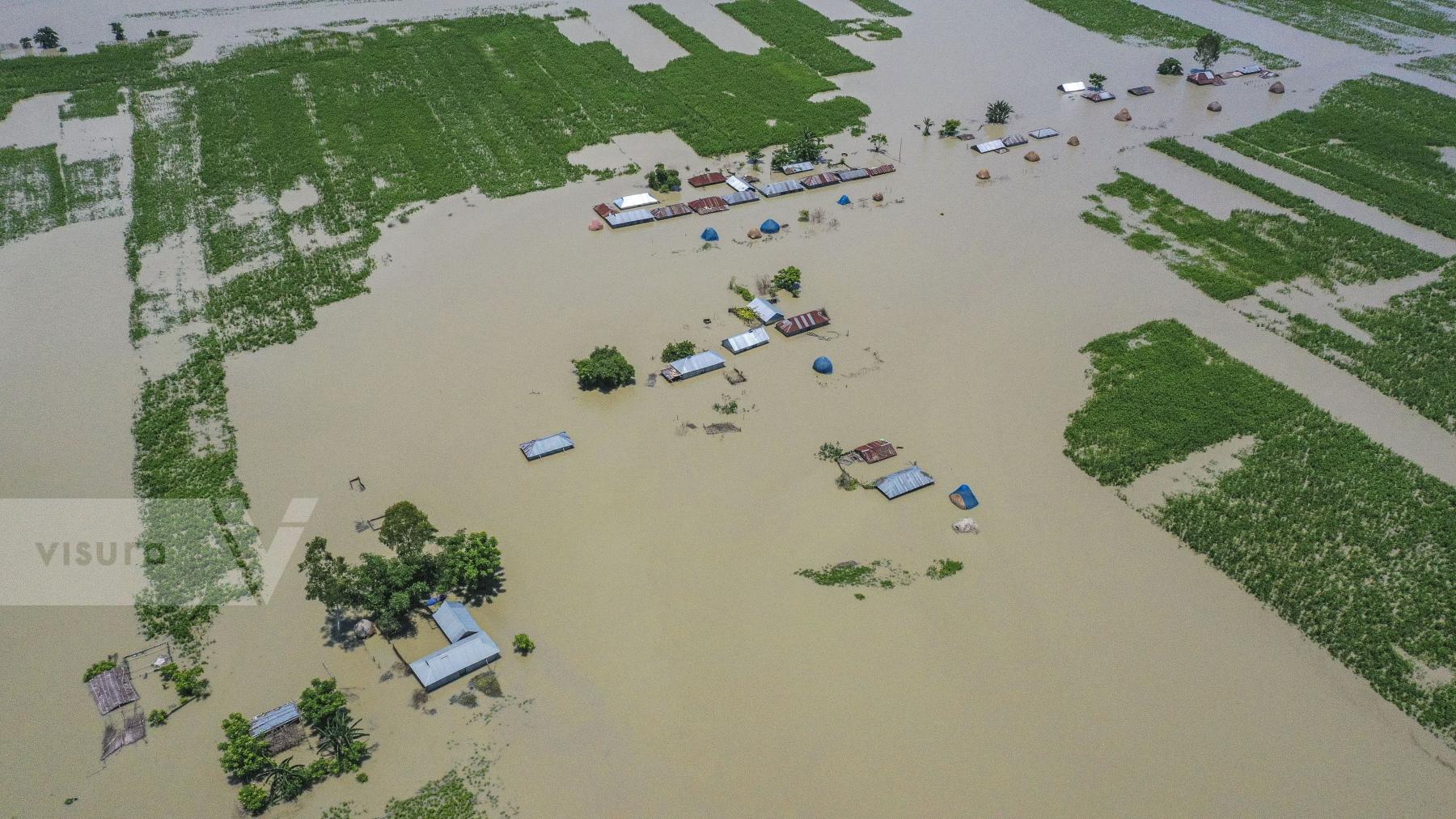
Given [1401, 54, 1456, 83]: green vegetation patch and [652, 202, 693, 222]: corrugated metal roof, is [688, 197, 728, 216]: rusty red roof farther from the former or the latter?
[1401, 54, 1456, 83]: green vegetation patch

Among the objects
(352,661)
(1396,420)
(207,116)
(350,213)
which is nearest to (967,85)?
(1396,420)

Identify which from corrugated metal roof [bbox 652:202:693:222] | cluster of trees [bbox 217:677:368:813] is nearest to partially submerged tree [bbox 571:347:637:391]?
corrugated metal roof [bbox 652:202:693:222]

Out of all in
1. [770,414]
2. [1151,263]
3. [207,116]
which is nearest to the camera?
[770,414]

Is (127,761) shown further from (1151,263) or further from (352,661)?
(1151,263)

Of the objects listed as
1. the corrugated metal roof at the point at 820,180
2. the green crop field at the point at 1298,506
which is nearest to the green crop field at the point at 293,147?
the corrugated metal roof at the point at 820,180

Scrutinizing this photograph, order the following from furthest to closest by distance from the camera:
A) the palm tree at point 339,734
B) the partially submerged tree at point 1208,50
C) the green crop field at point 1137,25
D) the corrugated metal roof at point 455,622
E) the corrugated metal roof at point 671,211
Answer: the green crop field at point 1137,25
the partially submerged tree at point 1208,50
the corrugated metal roof at point 671,211
the corrugated metal roof at point 455,622
the palm tree at point 339,734

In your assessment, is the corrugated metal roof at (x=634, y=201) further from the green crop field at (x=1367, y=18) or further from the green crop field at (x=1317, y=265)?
the green crop field at (x=1367, y=18)

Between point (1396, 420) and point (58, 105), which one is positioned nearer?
point (1396, 420)
